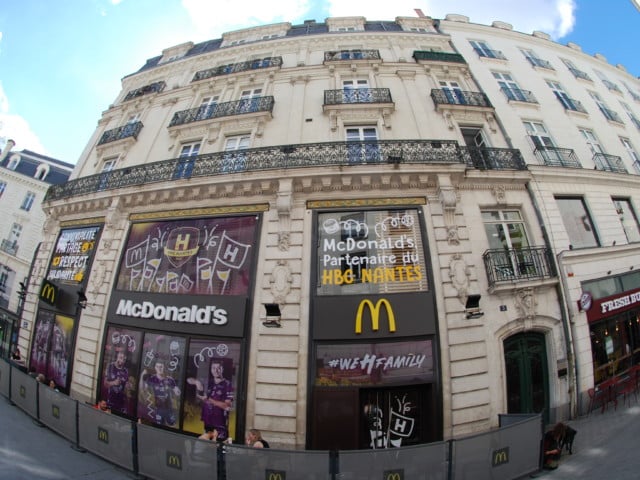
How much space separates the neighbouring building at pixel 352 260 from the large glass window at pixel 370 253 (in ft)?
0.19

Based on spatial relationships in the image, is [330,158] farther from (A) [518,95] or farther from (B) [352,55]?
(A) [518,95]

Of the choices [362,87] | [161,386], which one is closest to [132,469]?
[161,386]

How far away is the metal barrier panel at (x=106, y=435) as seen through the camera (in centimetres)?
550

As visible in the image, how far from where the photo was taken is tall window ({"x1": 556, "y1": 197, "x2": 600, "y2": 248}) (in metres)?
9.30

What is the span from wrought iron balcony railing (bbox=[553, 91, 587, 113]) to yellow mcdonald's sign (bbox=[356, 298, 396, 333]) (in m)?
→ 13.2

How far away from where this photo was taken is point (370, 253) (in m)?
7.91

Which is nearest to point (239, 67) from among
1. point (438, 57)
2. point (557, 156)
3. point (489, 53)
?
point (438, 57)

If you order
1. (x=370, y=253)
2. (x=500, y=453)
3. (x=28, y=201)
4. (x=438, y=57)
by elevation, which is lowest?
(x=500, y=453)

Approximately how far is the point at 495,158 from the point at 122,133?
1680 centimetres

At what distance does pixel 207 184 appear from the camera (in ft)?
29.3

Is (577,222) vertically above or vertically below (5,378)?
above

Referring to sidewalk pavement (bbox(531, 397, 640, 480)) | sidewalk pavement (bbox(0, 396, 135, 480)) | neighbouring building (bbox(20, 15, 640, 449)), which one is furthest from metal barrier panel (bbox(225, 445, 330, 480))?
sidewalk pavement (bbox(531, 397, 640, 480))

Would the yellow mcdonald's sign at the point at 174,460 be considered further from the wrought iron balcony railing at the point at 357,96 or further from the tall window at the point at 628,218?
A: the tall window at the point at 628,218

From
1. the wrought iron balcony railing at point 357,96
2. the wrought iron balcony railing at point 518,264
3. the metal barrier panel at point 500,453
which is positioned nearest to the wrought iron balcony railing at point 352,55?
the wrought iron balcony railing at point 357,96
